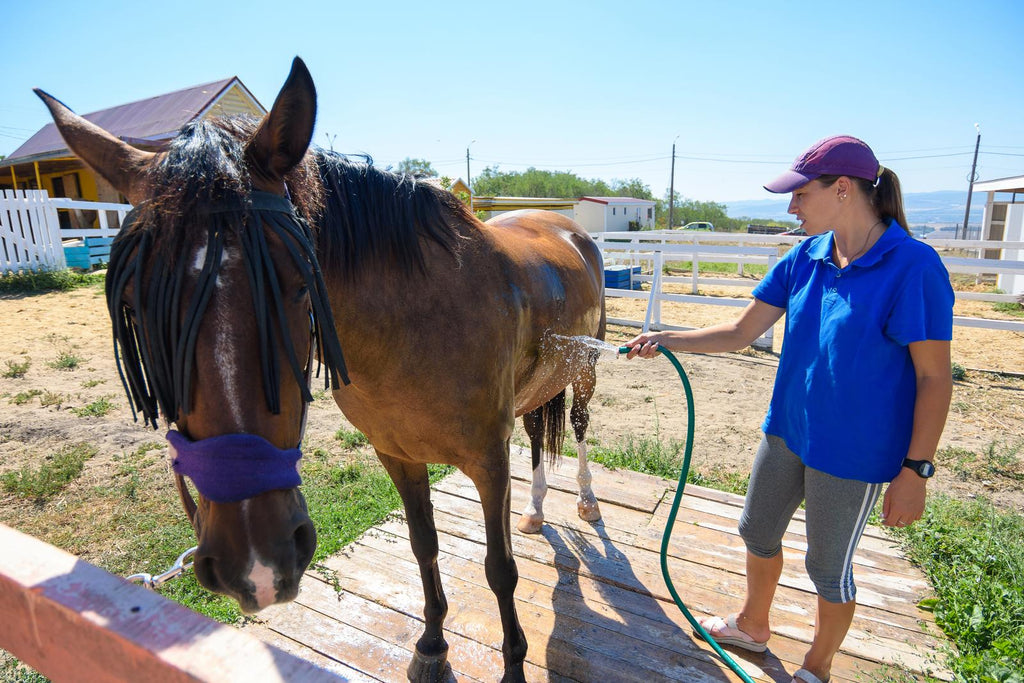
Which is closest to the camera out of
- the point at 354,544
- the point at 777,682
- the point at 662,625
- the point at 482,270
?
the point at 482,270

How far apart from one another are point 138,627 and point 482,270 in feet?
5.13

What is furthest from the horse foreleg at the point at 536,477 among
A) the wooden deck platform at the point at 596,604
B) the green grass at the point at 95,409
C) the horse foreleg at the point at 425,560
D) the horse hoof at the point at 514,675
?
the green grass at the point at 95,409

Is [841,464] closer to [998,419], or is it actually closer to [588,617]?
[588,617]

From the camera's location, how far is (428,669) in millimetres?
2285

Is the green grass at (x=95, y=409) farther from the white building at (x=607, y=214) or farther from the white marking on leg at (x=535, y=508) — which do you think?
the white building at (x=607, y=214)

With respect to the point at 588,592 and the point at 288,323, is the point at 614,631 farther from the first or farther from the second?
the point at 288,323

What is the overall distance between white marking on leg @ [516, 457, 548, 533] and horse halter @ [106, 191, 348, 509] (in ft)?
7.83

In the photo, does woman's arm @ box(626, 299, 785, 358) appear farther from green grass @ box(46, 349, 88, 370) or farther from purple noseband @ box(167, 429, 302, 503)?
green grass @ box(46, 349, 88, 370)

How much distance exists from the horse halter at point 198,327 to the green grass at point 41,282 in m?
11.7

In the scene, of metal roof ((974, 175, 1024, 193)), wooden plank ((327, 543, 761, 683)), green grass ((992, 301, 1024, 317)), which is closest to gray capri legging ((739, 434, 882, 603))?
wooden plank ((327, 543, 761, 683))

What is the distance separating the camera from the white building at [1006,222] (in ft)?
43.2

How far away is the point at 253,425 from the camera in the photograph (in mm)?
1130

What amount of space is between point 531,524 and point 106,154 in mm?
2767

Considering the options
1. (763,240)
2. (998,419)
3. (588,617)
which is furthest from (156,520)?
(763,240)
